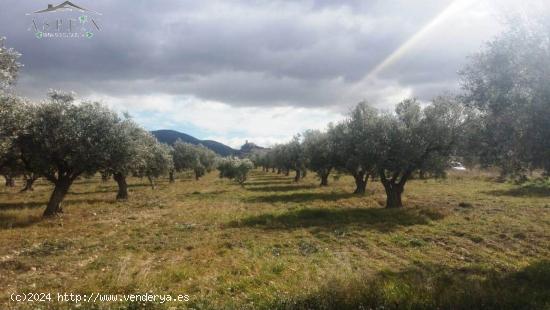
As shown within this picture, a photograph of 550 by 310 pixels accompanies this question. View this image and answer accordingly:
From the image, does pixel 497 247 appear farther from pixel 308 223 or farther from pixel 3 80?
pixel 3 80

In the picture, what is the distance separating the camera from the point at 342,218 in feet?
99.3

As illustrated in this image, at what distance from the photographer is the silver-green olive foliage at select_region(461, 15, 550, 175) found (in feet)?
48.7

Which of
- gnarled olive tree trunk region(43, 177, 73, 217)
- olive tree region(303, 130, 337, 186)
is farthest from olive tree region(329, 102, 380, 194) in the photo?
gnarled olive tree trunk region(43, 177, 73, 217)

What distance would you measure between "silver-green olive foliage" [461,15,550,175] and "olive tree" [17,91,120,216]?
85.7 feet

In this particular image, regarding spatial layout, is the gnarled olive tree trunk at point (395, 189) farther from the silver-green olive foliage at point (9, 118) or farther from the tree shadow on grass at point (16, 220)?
the tree shadow on grass at point (16, 220)

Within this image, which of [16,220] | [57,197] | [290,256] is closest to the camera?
[290,256]

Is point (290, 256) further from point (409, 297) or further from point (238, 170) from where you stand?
point (238, 170)

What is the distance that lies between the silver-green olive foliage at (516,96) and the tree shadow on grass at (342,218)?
10545mm

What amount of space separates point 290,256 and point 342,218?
44.7ft

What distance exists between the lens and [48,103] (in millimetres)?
28609

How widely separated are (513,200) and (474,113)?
2639 cm

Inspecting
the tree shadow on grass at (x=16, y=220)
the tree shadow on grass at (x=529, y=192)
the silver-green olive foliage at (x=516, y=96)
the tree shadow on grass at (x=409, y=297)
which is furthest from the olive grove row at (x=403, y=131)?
the tree shadow on grass at (x=529, y=192)

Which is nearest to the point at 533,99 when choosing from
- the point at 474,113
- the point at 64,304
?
the point at 474,113

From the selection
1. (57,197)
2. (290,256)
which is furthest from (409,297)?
(57,197)
